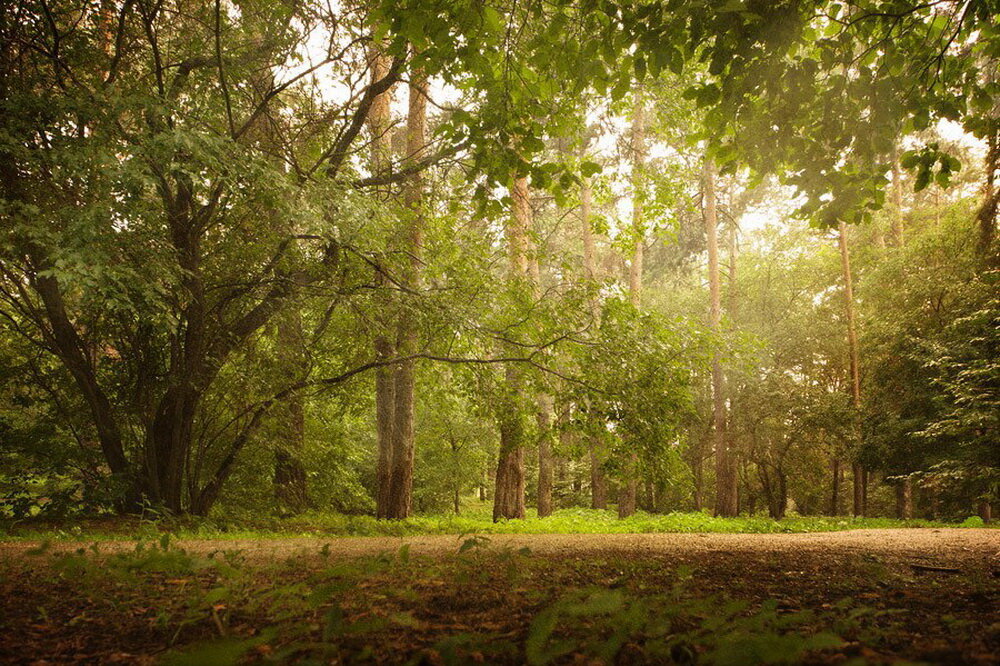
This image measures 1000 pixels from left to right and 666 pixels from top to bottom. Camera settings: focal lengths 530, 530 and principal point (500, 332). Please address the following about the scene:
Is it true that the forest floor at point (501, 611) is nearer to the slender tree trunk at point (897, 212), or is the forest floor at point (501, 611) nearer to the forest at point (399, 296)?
the forest at point (399, 296)

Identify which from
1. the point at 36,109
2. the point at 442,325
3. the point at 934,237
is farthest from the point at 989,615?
the point at 934,237

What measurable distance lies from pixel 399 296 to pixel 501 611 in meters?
5.79

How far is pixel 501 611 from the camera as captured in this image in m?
2.19

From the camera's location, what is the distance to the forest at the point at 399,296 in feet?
8.20

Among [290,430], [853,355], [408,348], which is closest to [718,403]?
[853,355]

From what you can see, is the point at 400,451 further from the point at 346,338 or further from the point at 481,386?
the point at 481,386

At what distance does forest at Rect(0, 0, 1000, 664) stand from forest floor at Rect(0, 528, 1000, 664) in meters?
0.03

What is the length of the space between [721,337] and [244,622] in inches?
278

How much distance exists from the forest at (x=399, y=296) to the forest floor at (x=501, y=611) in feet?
0.08

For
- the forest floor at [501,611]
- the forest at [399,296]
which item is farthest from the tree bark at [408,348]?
the forest floor at [501,611]

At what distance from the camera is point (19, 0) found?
6.00 m

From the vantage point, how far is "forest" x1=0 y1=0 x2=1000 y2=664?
2498 millimetres

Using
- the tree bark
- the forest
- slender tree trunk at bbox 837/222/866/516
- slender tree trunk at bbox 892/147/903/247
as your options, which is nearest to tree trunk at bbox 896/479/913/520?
slender tree trunk at bbox 837/222/866/516

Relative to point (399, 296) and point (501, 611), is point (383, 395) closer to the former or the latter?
point (399, 296)
